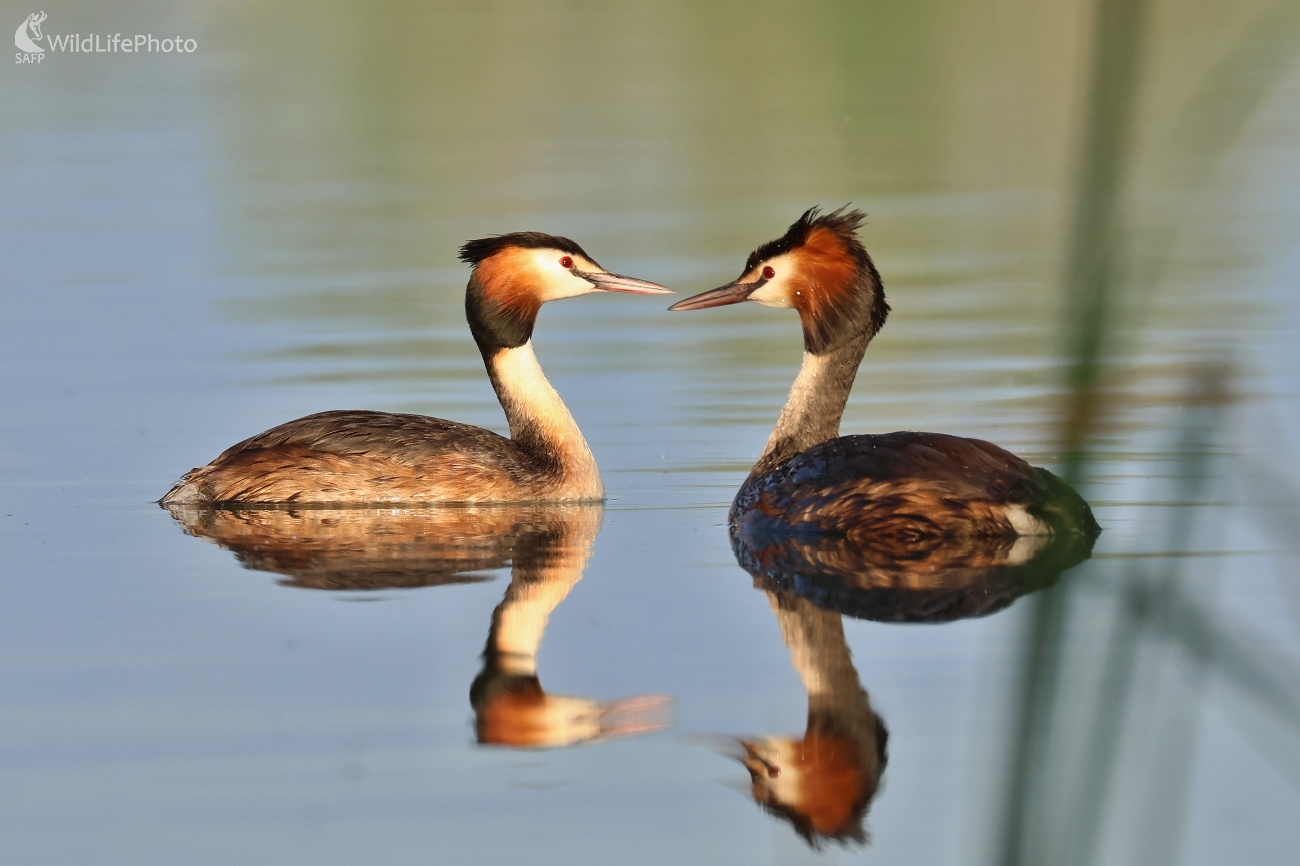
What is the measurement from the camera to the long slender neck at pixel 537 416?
8.96 meters

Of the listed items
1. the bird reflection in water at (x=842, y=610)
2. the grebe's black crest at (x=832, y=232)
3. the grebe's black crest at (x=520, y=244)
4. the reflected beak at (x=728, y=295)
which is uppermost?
the grebe's black crest at (x=520, y=244)

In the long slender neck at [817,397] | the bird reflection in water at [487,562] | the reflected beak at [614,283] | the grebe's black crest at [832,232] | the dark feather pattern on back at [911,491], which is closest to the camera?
the bird reflection in water at [487,562]

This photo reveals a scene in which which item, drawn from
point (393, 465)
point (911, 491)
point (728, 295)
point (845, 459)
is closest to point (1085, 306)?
point (911, 491)

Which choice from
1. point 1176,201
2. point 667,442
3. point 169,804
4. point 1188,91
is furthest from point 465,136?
point 1176,201

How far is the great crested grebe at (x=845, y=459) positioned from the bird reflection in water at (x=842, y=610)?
8cm

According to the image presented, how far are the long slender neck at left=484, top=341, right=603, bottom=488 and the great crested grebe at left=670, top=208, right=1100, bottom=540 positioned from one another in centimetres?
81

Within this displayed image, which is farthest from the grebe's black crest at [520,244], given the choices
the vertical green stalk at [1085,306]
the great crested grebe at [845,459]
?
the vertical green stalk at [1085,306]

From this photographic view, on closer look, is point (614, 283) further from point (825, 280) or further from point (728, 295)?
point (825, 280)

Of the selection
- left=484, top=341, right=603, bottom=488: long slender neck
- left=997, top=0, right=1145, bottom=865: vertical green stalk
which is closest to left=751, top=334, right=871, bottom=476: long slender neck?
left=484, top=341, right=603, bottom=488: long slender neck

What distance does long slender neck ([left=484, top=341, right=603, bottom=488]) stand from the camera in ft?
29.4

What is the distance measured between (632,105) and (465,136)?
2511 millimetres

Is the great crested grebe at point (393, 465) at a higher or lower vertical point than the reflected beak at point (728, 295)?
lower

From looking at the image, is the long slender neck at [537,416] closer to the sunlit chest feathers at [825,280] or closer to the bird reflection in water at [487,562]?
the bird reflection in water at [487,562]

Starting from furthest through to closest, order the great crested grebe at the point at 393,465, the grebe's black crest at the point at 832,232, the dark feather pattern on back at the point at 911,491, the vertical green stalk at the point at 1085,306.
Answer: the great crested grebe at the point at 393,465, the grebe's black crest at the point at 832,232, the dark feather pattern on back at the point at 911,491, the vertical green stalk at the point at 1085,306
